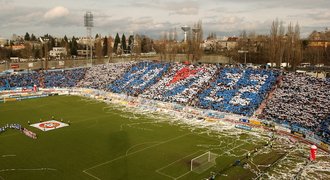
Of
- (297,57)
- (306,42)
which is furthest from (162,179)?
(306,42)

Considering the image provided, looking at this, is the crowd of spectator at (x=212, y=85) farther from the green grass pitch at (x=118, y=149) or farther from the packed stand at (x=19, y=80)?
the green grass pitch at (x=118, y=149)

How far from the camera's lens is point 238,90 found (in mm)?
61531

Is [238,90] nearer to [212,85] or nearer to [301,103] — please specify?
[212,85]

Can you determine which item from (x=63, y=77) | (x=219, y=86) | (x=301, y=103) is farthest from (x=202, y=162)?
(x=63, y=77)

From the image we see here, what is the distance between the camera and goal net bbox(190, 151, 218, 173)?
31.6 metres

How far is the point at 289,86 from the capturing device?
186 ft

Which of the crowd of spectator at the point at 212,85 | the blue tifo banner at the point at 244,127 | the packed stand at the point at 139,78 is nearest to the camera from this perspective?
the blue tifo banner at the point at 244,127

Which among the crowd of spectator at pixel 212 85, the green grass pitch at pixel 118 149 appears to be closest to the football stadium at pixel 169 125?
the green grass pitch at pixel 118 149

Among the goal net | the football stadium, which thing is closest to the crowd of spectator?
the football stadium

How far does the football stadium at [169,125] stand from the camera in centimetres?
3198

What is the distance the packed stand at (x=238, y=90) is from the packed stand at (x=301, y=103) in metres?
2.91

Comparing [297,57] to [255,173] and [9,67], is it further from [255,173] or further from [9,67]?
[9,67]

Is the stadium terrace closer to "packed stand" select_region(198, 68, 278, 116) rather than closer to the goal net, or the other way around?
"packed stand" select_region(198, 68, 278, 116)

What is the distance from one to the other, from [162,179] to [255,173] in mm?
9460
